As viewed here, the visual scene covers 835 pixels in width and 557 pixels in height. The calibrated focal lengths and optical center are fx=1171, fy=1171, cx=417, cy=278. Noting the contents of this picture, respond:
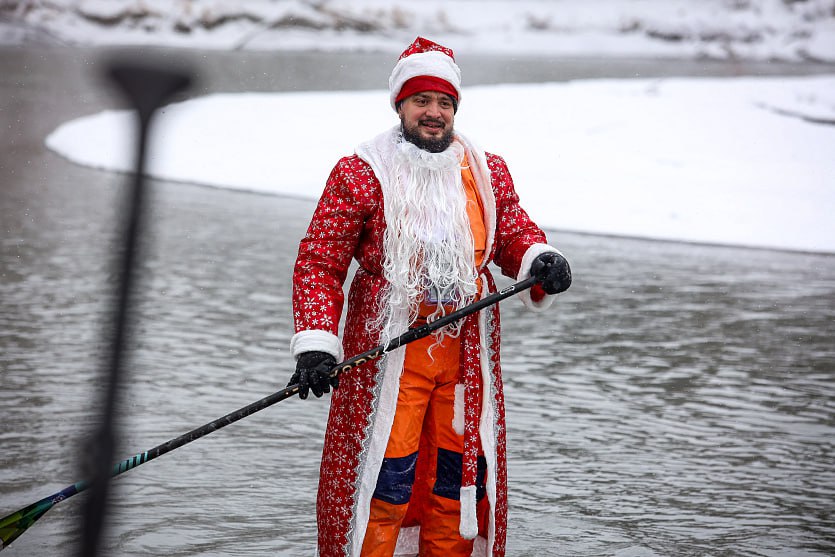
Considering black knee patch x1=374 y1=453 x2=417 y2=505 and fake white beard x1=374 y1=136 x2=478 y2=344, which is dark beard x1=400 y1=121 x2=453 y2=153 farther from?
black knee patch x1=374 y1=453 x2=417 y2=505

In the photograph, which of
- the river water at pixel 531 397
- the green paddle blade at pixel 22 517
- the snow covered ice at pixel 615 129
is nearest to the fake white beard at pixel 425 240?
the river water at pixel 531 397

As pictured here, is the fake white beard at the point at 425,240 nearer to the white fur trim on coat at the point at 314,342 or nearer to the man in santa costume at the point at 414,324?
the man in santa costume at the point at 414,324

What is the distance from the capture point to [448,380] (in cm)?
285

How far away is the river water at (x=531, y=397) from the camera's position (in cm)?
365

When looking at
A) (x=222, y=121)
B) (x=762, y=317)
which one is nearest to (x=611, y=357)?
(x=762, y=317)

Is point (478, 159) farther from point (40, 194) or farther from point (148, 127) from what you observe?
point (40, 194)

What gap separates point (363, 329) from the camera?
2865 mm

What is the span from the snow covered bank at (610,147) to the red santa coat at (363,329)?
761cm

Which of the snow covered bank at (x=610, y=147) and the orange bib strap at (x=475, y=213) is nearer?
the orange bib strap at (x=475, y=213)

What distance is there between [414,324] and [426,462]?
1.12 ft

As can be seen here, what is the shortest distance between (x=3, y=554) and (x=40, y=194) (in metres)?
8.87

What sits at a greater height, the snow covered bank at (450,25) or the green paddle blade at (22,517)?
the snow covered bank at (450,25)

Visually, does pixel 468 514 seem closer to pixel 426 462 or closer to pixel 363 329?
pixel 426 462

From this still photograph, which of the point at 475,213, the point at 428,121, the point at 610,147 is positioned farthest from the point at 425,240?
the point at 610,147
